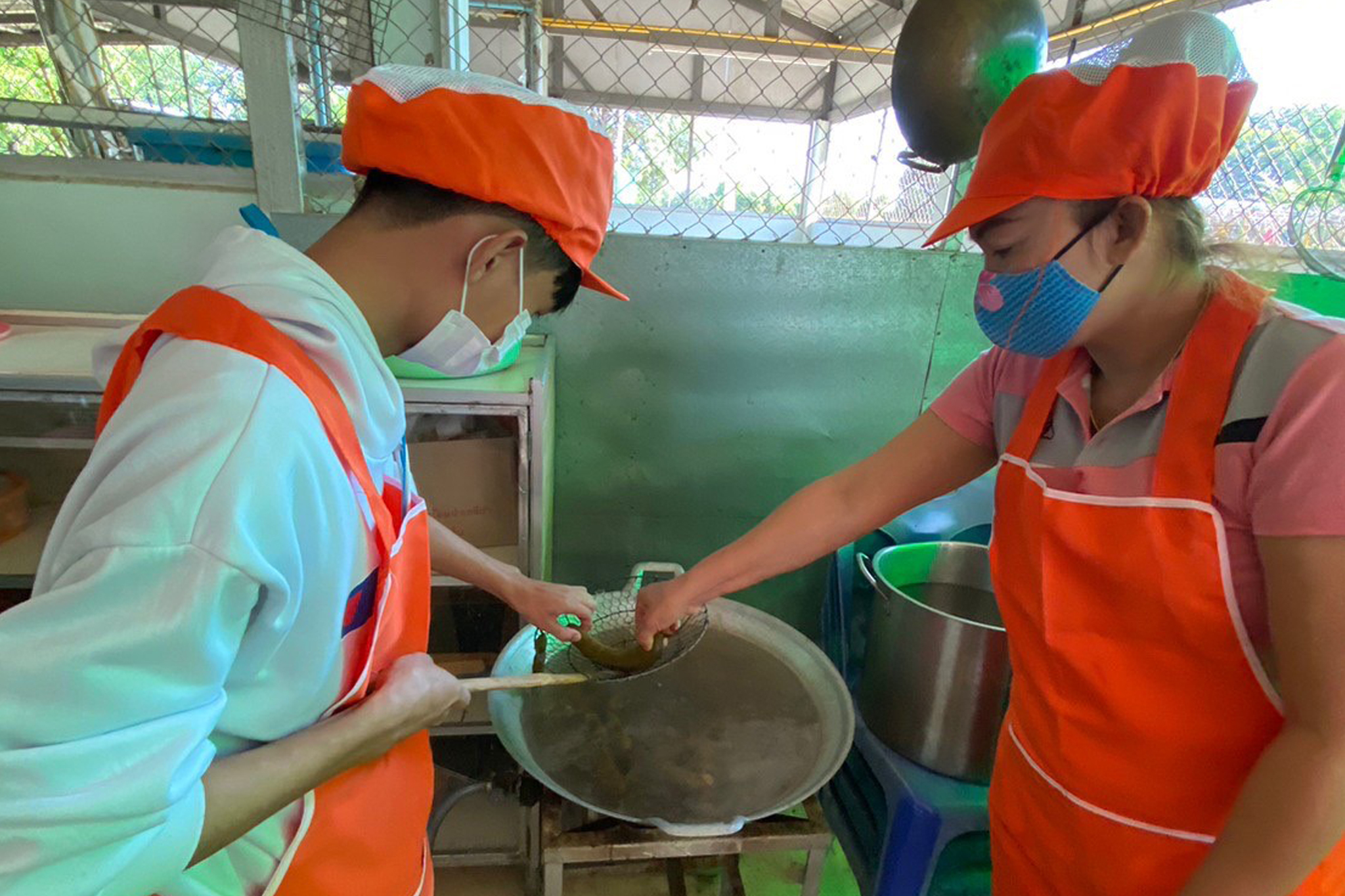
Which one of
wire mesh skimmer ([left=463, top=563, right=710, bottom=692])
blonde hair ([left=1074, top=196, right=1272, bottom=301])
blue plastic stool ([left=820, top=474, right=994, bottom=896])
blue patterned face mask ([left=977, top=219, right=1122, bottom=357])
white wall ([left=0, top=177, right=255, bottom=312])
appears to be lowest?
blue plastic stool ([left=820, top=474, right=994, bottom=896])

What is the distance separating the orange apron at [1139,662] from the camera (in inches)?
32.7

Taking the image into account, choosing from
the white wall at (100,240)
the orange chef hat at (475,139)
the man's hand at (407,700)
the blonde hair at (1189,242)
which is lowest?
the man's hand at (407,700)

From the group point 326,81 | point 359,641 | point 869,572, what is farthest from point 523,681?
point 326,81

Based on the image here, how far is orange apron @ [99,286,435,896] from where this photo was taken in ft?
2.08

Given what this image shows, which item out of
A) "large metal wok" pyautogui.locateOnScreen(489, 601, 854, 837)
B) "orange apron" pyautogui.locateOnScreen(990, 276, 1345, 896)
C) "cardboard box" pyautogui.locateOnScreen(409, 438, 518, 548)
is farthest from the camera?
"cardboard box" pyautogui.locateOnScreen(409, 438, 518, 548)

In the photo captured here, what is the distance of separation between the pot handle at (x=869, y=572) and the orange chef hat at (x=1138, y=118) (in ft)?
3.11

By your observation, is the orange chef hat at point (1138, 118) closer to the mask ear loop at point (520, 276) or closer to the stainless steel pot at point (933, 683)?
the mask ear loop at point (520, 276)

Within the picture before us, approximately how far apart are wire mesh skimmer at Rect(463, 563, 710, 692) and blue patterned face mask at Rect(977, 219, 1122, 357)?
838 mm

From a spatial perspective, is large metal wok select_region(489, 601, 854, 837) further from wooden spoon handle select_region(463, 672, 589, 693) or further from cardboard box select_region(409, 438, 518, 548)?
cardboard box select_region(409, 438, 518, 548)

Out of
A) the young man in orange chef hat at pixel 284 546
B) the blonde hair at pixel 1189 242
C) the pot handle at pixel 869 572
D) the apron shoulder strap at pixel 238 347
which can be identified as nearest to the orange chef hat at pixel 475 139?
the young man in orange chef hat at pixel 284 546

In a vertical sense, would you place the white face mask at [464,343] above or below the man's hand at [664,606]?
above

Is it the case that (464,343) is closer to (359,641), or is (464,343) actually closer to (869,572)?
(359,641)

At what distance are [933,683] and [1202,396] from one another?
882mm

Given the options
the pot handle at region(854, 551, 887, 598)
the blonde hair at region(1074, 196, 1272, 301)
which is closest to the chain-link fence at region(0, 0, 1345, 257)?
the blonde hair at region(1074, 196, 1272, 301)
